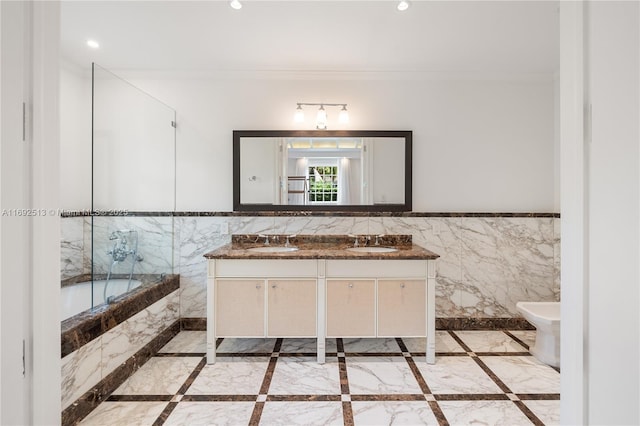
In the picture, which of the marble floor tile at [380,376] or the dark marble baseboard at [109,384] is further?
the marble floor tile at [380,376]

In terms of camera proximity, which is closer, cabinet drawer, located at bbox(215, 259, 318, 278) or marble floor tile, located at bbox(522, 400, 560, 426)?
marble floor tile, located at bbox(522, 400, 560, 426)

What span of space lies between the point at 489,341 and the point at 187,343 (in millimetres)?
2560

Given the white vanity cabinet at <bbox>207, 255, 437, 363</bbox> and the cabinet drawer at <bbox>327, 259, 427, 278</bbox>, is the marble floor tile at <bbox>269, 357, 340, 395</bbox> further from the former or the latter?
the cabinet drawer at <bbox>327, 259, 427, 278</bbox>

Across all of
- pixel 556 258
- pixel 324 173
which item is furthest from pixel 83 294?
pixel 556 258

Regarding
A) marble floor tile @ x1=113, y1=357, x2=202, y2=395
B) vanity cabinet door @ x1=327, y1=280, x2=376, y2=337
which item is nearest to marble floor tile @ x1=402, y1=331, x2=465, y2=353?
vanity cabinet door @ x1=327, y1=280, x2=376, y2=337

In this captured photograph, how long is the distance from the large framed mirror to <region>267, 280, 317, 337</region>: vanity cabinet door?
2.81 ft

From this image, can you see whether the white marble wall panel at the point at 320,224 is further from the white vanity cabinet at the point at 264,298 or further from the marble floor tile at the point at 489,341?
the marble floor tile at the point at 489,341

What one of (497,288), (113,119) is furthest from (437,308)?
(113,119)

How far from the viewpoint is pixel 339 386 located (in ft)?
6.78

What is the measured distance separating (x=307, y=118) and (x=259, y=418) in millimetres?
2412

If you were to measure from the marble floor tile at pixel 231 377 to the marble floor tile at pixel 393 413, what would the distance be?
25.5 inches

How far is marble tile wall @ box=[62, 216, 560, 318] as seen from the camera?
9.96 feet

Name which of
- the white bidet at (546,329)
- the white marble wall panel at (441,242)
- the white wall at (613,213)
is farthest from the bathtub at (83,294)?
the white bidet at (546,329)

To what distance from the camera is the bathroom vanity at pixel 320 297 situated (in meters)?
2.38
